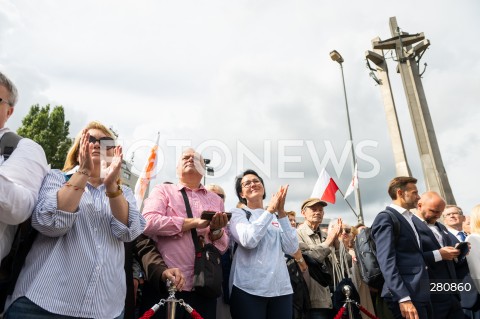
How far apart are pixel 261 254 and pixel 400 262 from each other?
1.43 meters

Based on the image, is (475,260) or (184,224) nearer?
(184,224)

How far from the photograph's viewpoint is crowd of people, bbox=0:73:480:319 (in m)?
1.79

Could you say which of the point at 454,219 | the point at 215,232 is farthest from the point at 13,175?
the point at 454,219

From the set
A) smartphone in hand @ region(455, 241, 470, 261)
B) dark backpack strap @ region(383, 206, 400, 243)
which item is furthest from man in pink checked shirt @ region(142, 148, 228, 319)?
smartphone in hand @ region(455, 241, 470, 261)

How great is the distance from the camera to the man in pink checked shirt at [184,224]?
8.91ft

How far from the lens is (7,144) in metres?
1.82

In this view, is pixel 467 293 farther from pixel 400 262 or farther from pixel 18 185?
pixel 18 185

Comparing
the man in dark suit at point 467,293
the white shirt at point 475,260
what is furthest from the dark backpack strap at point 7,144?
the white shirt at point 475,260

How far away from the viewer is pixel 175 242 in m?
2.85

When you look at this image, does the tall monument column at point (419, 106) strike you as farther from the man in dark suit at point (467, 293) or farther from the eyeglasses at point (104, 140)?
the eyeglasses at point (104, 140)

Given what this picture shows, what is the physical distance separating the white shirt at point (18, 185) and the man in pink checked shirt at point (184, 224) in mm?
1096

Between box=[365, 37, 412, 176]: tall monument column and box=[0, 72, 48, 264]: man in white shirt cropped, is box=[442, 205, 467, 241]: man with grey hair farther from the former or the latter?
box=[365, 37, 412, 176]: tall monument column

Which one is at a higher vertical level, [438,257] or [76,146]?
[76,146]

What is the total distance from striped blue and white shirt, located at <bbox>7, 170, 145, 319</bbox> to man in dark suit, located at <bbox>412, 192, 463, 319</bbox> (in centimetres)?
302
